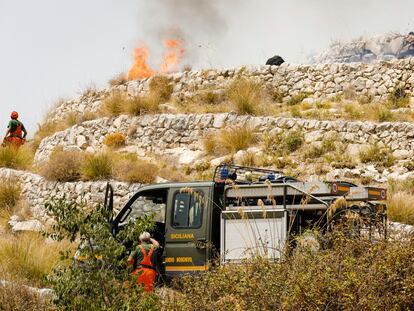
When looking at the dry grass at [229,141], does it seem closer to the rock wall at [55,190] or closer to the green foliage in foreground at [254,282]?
the rock wall at [55,190]

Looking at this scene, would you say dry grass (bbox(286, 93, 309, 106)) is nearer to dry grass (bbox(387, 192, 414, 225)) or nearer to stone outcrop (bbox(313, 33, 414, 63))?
dry grass (bbox(387, 192, 414, 225))

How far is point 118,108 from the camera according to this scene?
24.9 metres

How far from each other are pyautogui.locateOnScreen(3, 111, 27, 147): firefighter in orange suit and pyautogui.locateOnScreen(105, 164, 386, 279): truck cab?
1320cm

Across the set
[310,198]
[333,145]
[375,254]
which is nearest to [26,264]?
[310,198]

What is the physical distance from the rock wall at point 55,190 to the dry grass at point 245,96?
505cm

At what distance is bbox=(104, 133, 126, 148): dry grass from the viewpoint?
77.1 ft

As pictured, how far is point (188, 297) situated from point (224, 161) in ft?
41.5

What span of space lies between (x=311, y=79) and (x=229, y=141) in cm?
481

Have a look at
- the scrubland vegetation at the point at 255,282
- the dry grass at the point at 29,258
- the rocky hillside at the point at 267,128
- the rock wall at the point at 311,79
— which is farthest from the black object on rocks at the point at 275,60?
the scrubland vegetation at the point at 255,282

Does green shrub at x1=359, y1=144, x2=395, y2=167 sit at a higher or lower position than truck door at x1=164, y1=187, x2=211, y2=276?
higher

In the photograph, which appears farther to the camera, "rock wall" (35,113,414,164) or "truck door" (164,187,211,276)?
"rock wall" (35,113,414,164)

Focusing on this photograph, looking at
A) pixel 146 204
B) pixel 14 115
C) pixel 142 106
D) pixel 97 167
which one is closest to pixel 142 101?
pixel 142 106

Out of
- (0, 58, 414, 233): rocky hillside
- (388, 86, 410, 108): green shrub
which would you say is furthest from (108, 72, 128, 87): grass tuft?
(388, 86, 410, 108): green shrub

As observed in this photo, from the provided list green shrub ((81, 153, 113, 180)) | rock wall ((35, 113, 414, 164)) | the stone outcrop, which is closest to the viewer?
rock wall ((35, 113, 414, 164))
